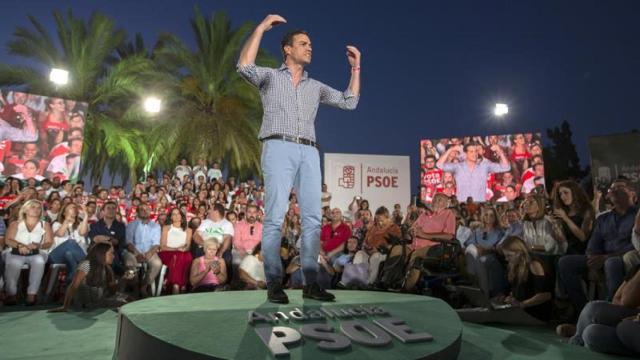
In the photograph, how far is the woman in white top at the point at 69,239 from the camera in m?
6.31

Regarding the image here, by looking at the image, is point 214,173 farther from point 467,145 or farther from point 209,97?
point 467,145

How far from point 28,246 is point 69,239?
19.6 inches

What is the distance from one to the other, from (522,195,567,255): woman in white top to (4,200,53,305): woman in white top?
21.3ft

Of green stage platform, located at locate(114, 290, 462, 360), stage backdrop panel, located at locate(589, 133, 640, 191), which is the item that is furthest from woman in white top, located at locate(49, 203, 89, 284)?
stage backdrop panel, located at locate(589, 133, 640, 191)

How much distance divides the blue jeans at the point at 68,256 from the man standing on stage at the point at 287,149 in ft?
14.0

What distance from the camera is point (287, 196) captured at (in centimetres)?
335

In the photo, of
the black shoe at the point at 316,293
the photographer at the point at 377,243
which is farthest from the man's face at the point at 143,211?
the black shoe at the point at 316,293

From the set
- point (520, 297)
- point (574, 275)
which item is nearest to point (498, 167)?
point (520, 297)

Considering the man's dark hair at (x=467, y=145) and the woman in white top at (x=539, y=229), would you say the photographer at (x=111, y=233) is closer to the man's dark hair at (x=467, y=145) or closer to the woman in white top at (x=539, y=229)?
the woman in white top at (x=539, y=229)

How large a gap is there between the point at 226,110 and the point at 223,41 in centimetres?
269

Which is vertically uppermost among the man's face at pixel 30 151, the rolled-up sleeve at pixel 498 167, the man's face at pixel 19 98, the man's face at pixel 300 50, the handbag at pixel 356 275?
the man's face at pixel 19 98

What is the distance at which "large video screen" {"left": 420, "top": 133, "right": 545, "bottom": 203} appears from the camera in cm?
1867

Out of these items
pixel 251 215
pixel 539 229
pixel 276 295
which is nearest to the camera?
pixel 276 295

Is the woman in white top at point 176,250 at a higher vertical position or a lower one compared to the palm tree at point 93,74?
lower
